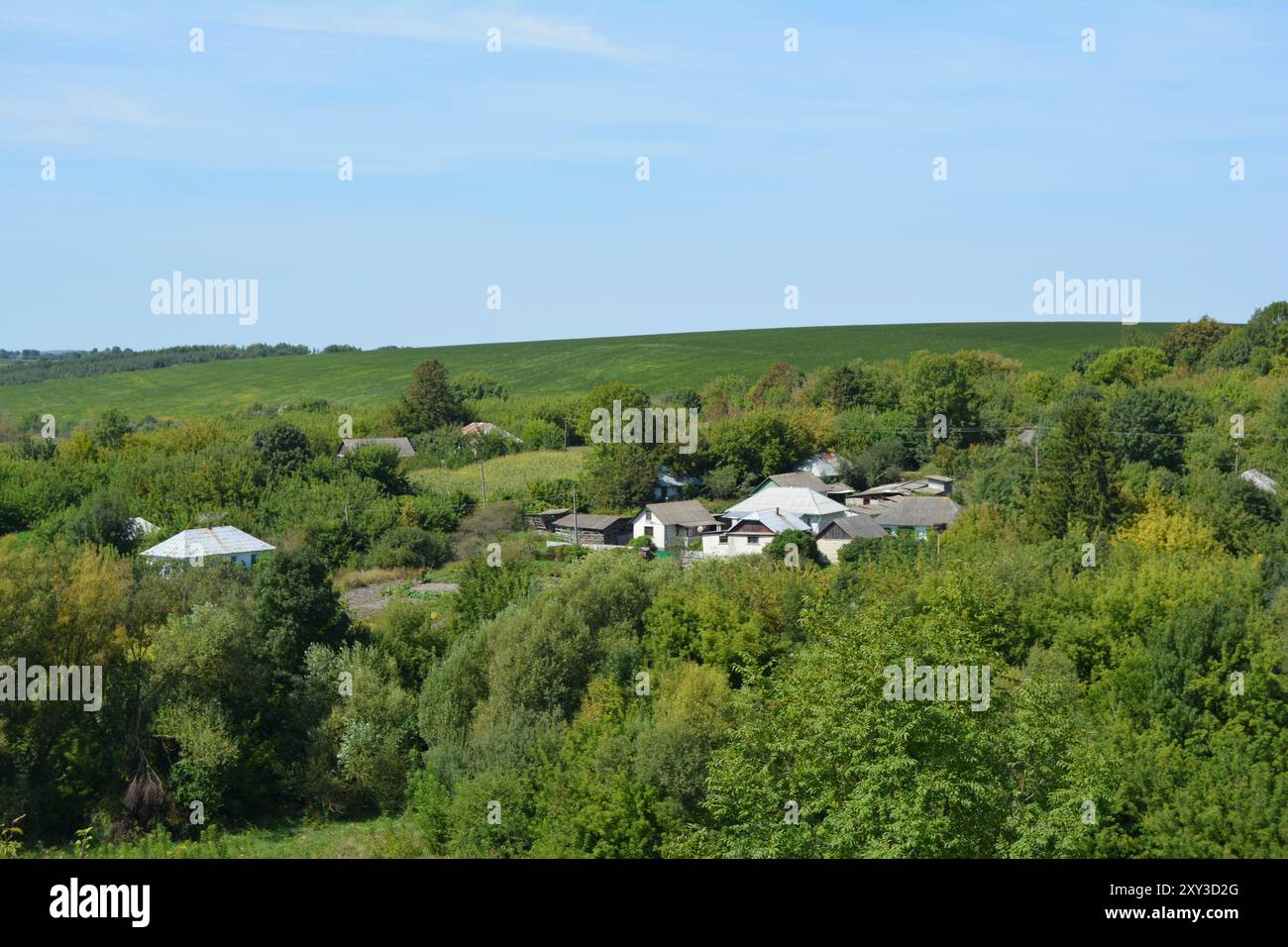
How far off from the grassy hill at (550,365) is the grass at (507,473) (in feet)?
115

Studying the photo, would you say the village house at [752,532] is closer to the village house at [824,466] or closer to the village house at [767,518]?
the village house at [767,518]

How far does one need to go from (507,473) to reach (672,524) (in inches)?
760

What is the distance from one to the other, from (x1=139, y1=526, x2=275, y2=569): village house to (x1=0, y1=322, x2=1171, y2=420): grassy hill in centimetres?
6117

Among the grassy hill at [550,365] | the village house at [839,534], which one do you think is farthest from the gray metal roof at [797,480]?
the grassy hill at [550,365]

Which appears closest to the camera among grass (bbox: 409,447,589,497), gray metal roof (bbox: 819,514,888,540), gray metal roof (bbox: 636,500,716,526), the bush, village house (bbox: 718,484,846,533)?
gray metal roof (bbox: 819,514,888,540)

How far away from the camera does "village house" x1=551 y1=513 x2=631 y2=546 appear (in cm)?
5981

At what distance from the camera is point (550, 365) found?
435ft

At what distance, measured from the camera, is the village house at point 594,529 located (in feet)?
196

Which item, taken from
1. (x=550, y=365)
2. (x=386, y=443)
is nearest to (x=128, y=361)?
(x=550, y=365)

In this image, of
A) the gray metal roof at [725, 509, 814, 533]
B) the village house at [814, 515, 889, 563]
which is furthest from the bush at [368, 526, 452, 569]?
the village house at [814, 515, 889, 563]

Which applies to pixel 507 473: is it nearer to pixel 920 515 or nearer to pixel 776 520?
pixel 776 520

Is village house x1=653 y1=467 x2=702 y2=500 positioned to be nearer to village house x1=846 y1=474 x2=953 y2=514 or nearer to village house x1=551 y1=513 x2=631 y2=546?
village house x1=551 y1=513 x2=631 y2=546

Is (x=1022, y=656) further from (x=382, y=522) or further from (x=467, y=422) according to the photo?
(x=467, y=422)
